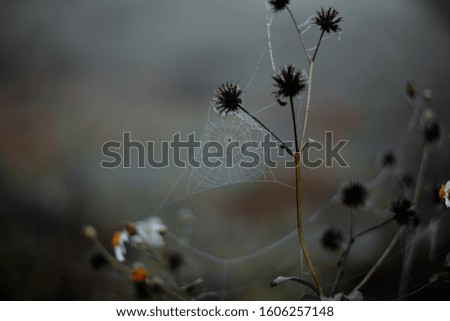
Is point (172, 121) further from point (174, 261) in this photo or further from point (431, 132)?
point (431, 132)

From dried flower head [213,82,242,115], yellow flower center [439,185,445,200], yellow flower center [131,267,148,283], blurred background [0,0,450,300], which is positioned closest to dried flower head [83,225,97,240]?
blurred background [0,0,450,300]

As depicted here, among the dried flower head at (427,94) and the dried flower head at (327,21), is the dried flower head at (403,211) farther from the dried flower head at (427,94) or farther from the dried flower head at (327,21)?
the dried flower head at (327,21)

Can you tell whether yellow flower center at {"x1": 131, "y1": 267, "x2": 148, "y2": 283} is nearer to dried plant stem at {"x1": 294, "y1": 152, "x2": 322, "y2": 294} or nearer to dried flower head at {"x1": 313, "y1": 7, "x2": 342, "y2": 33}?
dried plant stem at {"x1": 294, "y1": 152, "x2": 322, "y2": 294}

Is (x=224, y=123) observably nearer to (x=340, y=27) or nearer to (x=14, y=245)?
(x=340, y=27)

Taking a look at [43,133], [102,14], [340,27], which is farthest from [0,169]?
[340,27]

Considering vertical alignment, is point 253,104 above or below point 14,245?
above
